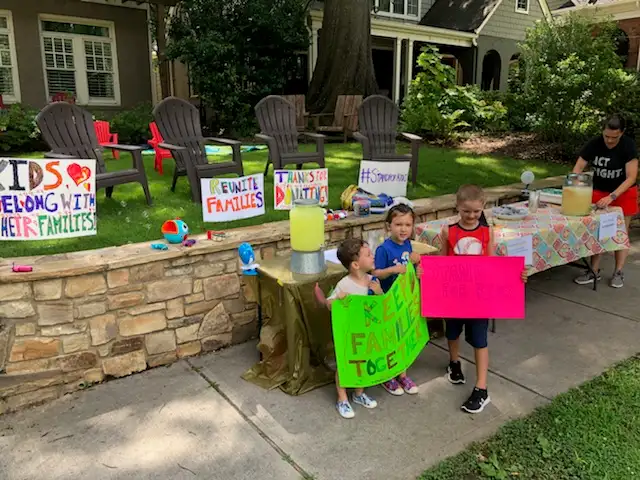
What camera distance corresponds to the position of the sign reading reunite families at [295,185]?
446cm

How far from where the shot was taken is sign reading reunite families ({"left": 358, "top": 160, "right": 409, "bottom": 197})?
16.8ft

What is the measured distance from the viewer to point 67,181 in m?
3.56

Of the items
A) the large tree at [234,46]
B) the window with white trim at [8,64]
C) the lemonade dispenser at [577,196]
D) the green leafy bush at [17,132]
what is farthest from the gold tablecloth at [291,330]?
the window with white trim at [8,64]

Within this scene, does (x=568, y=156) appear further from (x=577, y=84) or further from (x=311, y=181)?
(x=311, y=181)

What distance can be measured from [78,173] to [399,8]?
16.9m

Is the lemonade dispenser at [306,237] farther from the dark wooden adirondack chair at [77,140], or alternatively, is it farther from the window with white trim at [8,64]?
the window with white trim at [8,64]

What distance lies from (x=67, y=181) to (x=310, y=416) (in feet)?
7.21

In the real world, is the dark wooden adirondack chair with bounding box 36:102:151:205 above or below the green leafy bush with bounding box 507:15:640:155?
below

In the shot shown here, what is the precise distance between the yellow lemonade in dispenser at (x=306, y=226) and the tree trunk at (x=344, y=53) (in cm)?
886

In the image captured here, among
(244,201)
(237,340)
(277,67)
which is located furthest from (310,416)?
(277,67)

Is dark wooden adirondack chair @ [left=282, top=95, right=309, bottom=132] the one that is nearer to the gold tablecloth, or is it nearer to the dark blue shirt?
the gold tablecloth

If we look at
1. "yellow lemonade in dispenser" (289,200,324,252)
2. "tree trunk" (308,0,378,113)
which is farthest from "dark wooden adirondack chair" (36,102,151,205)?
"tree trunk" (308,0,378,113)

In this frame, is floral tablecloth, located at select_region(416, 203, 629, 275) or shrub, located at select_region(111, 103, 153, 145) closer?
floral tablecloth, located at select_region(416, 203, 629, 275)

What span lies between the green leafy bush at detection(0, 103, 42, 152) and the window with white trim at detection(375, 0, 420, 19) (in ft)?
36.2
